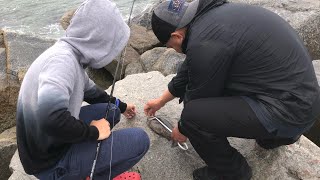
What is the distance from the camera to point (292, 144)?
365 cm

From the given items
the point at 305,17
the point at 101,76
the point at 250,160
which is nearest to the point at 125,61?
the point at 101,76

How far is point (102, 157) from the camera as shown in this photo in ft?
9.80

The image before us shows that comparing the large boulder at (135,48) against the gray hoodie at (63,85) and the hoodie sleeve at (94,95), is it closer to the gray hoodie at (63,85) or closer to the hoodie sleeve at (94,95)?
the hoodie sleeve at (94,95)

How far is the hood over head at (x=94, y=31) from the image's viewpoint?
9.11 ft

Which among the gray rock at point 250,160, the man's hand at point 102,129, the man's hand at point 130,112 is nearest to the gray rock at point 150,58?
the man's hand at point 130,112

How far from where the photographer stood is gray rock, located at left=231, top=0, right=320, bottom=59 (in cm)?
644

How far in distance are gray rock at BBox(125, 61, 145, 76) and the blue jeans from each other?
151 inches

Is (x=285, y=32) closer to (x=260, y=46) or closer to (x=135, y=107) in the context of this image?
(x=260, y=46)

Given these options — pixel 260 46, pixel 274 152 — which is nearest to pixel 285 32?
pixel 260 46

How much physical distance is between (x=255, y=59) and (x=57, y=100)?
148cm

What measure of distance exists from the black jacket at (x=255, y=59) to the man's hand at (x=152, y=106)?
1.06 metres

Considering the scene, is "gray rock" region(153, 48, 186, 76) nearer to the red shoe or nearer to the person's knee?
the person's knee

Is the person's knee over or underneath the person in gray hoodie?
underneath

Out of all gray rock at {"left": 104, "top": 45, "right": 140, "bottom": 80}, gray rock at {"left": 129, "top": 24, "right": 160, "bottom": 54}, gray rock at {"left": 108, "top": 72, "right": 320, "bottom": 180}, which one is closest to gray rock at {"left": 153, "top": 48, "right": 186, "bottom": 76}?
gray rock at {"left": 104, "top": 45, "right": 140, "bottom": 80}
